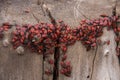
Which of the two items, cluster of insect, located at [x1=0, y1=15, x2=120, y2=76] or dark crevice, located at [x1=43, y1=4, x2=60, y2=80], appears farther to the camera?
dark crevice, located at [x1=43, y1=4, x2=60, y2=80]

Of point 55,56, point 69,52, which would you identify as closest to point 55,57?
point 55,56

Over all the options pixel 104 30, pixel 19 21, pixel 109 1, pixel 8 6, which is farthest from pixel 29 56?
pixel 109 1

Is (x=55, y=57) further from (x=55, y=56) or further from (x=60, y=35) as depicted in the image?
(x=60, y=35)

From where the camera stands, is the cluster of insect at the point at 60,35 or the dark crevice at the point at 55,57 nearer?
the cluster of insect at the point at 60,35

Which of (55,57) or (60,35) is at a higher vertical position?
(60,35)

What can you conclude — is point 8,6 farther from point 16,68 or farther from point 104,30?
point 104,30
